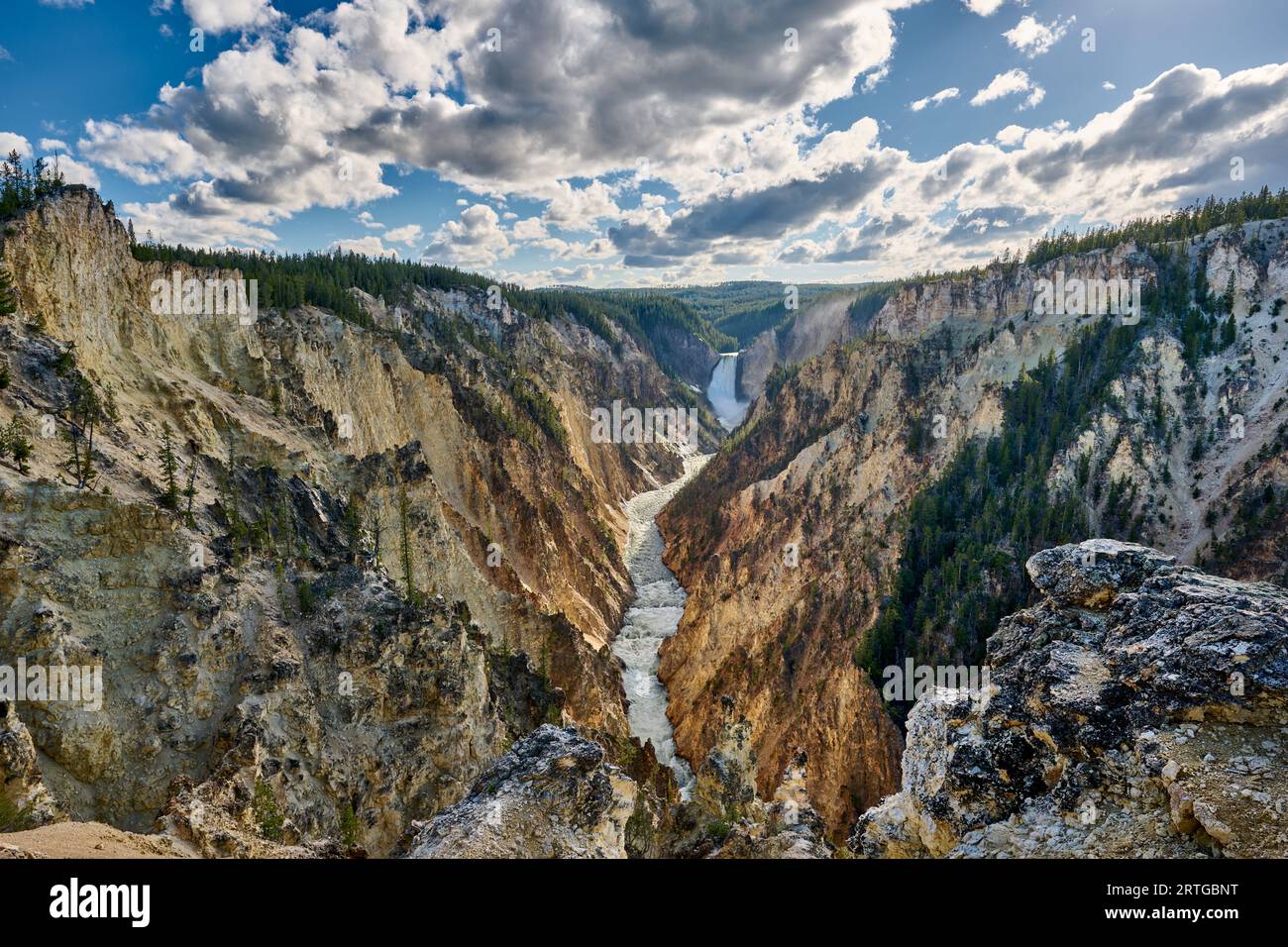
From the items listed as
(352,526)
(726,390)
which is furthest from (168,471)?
(726,390)

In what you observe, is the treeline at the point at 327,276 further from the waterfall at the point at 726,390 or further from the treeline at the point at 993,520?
the waterfall at the point at 726,390

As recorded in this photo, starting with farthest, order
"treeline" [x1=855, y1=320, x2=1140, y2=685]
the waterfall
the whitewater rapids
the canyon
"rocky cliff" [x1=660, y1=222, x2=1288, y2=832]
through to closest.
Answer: the waterfall
the whitewater rapids
"treeline" [x1=855, y1=320, x2=1140, y2=685]
"rocky cliff" [x1=660, y1=222, x2=1288, y2=832]
the canyon

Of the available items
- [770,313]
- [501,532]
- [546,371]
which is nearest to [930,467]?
[501,532]
